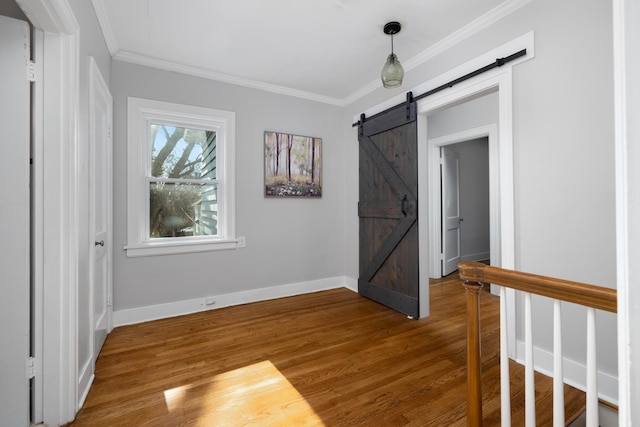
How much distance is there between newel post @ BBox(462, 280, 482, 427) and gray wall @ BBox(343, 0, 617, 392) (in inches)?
44.0

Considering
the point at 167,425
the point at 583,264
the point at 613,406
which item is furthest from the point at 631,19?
the point at 167,425

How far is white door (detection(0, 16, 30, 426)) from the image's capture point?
1432 millimetres

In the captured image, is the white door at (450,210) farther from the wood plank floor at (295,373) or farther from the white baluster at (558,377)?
the white baluster at (558,377)

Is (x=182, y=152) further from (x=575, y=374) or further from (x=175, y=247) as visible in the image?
(x=575, y=374)

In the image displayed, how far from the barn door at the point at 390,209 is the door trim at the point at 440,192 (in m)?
1.08

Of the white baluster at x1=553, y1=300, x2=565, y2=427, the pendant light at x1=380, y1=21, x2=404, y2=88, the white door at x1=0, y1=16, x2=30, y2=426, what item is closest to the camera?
the white baluster at x1=553, y1=300, x2=565, y2=427

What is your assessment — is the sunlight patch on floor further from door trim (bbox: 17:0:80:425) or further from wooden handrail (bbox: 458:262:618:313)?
wooden handrail (bbox: 458:262:618:313)

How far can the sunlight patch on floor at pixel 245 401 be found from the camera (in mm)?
1581

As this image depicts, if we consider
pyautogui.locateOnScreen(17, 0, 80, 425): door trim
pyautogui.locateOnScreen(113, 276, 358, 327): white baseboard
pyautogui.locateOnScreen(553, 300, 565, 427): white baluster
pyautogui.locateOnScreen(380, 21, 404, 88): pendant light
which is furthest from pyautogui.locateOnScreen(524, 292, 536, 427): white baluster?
pyautogui.locateOnScreen(113, 276, 358, 327): white baseboard

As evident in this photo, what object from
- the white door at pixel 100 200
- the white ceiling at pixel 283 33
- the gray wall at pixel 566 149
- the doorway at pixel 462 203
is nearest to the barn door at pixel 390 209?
the white ceiling at pixel 283 33

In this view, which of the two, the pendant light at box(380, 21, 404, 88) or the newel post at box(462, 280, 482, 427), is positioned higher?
the pendant light at box(380, 21, 404, 88)

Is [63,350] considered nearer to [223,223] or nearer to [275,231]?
[223,223]

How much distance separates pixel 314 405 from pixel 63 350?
1393 millimetres

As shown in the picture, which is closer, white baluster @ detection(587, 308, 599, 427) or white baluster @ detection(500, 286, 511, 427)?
white baluster @ detection(587, 308, 599, 427)
